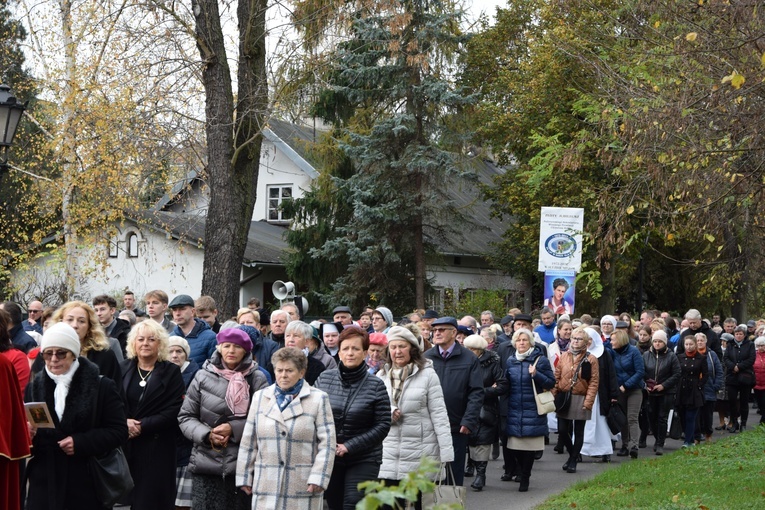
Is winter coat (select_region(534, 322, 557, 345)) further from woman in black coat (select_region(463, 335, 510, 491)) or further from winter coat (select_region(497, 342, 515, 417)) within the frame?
woman in black coat (select_region(463, 335, 510, 491))

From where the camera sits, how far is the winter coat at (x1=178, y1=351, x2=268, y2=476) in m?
7.68

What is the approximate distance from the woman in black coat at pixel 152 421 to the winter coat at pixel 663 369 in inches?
420

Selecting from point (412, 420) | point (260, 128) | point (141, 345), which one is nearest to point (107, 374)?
point (141, 345)

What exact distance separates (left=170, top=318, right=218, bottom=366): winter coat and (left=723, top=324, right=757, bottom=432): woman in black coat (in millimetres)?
13273

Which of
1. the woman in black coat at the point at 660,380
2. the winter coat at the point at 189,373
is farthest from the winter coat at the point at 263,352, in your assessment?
the woman in black coat at the point at 660,380

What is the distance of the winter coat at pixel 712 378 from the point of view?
1839 cm

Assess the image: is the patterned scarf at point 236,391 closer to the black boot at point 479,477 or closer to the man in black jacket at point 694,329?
the black boot at point 479,477

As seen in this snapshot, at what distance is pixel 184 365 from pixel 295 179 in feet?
112

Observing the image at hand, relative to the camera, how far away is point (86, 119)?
23578 millimetres

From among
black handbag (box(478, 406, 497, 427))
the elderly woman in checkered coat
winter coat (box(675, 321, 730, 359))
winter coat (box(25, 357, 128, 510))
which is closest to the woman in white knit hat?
the elderly woman in checkered coat

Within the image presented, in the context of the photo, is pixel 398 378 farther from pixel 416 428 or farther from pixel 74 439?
pixel 74 439

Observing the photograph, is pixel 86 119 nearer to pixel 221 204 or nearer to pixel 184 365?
pixel 221 204

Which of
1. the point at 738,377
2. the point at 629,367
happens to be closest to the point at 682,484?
the point at 629,367

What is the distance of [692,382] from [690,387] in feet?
0.31
